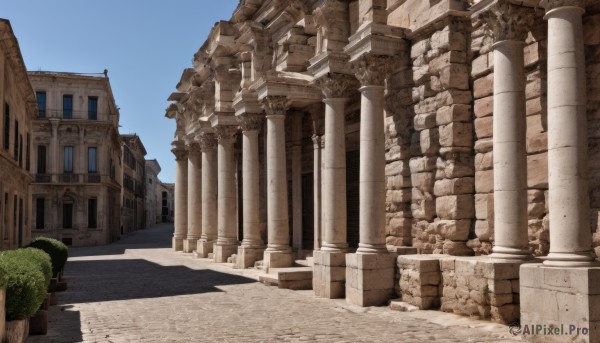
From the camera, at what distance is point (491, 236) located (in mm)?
10906

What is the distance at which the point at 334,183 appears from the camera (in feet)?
44.7

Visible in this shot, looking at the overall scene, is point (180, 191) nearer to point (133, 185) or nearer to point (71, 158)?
point (71, 158)

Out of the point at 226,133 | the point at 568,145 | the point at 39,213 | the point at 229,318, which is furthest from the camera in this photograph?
the point at 39,213

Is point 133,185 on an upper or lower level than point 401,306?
upper

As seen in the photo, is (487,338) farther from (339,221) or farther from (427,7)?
(427,7)

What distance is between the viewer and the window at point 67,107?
4362 centimetres

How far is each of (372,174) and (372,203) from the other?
61 cm

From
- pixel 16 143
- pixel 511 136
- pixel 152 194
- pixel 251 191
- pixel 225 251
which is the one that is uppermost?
pixel 16 143

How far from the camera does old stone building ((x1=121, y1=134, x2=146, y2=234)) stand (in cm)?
6216

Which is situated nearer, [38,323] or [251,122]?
[38,323]

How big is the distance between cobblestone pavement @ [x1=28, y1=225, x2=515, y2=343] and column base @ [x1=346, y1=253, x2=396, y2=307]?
0.97ft

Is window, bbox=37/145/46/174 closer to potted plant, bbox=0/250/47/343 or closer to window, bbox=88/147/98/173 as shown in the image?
window, bbox=88/147/98/173

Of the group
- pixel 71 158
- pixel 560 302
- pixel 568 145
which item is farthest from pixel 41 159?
pixel 560 302

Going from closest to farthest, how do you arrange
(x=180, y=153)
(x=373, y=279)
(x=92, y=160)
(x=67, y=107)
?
(x=373, y=279) → (x=180, y=153) → (x=67, y=107) → (x=92, y=160)
